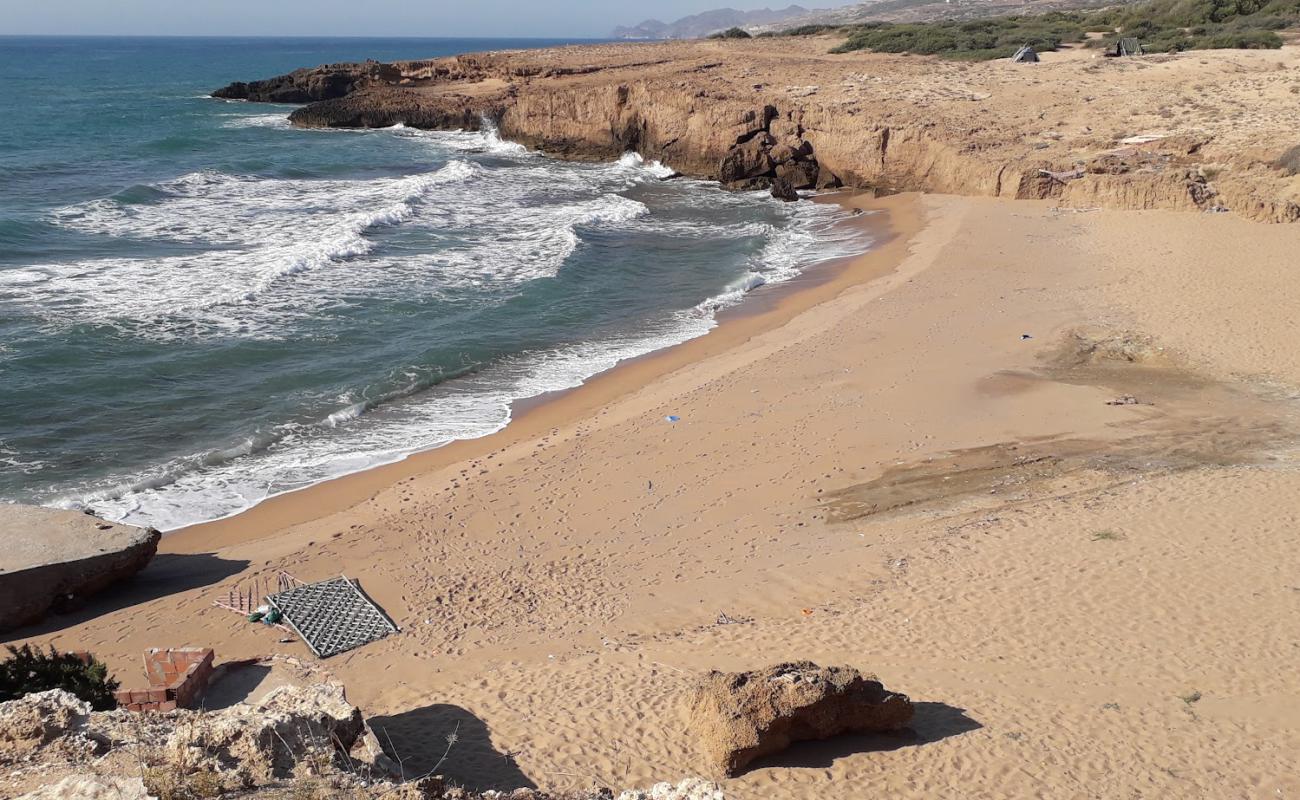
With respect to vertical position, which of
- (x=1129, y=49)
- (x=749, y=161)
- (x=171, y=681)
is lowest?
(x=171, y=681)

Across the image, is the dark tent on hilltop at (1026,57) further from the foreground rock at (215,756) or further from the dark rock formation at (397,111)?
the foreground rock at (215,756)

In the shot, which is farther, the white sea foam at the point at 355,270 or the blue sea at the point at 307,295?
the blue sea at the point at 307,295

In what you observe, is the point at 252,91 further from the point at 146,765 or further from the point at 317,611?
the point at 146,765

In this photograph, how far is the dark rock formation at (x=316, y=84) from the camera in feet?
184

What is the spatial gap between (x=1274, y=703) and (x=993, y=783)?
2.66m

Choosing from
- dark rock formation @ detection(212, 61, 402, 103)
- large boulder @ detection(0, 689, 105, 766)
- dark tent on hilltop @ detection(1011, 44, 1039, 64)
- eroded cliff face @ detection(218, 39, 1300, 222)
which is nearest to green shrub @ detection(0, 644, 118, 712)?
large boulder @ detection(0, 689, 105, 766)

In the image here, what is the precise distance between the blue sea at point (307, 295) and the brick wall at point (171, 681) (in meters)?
4.00

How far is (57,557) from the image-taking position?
9.55 metres

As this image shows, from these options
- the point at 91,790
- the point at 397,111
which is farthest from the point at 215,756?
the point at 397,111

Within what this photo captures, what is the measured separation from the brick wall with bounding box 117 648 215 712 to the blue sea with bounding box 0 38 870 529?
400 cm

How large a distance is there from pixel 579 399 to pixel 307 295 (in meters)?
7.92

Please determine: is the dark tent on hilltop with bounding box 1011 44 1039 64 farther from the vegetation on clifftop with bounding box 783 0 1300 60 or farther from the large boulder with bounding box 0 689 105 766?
the large boulder with bounding box 0 689 105 766

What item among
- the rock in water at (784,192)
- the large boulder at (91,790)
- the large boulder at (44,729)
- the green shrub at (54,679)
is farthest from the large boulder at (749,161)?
the large boulder at (91,790)

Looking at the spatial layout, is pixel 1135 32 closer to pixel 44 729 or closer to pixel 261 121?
pixel 261 121
